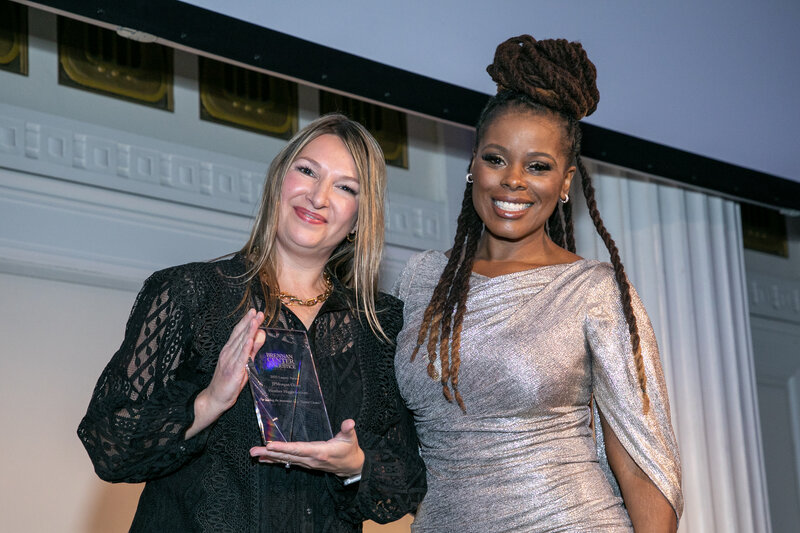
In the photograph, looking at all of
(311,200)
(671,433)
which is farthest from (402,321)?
(671,433)

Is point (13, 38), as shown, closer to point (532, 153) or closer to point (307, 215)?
point (307, 215)

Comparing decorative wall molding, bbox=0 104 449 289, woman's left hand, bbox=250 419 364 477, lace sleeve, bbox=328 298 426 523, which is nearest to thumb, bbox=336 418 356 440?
woman's left hand, bbox=250 419 364 477

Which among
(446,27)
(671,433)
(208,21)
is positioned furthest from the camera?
(446,27)

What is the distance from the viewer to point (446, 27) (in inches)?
135

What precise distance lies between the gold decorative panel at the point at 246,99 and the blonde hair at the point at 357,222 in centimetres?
170

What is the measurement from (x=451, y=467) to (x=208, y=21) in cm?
131

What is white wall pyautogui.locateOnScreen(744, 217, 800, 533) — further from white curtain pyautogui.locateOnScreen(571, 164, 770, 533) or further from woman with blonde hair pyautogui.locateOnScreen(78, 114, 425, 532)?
woman with blonde hair pyautogui.locateOnScreen(78, 114, 425, 532)

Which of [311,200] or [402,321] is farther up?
[311,200]

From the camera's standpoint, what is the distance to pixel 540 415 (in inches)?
94.3

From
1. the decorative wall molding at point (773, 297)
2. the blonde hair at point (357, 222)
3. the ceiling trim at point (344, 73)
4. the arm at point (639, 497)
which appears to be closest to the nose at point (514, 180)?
the blonde hair at point (357, 222)

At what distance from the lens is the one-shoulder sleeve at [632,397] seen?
7.75ft

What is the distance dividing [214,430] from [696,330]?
93.6 inches

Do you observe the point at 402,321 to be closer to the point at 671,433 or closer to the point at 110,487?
the point at 671,433

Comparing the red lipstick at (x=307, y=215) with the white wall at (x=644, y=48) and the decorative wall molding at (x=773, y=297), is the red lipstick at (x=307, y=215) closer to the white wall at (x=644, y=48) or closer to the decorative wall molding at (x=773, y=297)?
the white wall at (x=644, y=48)
